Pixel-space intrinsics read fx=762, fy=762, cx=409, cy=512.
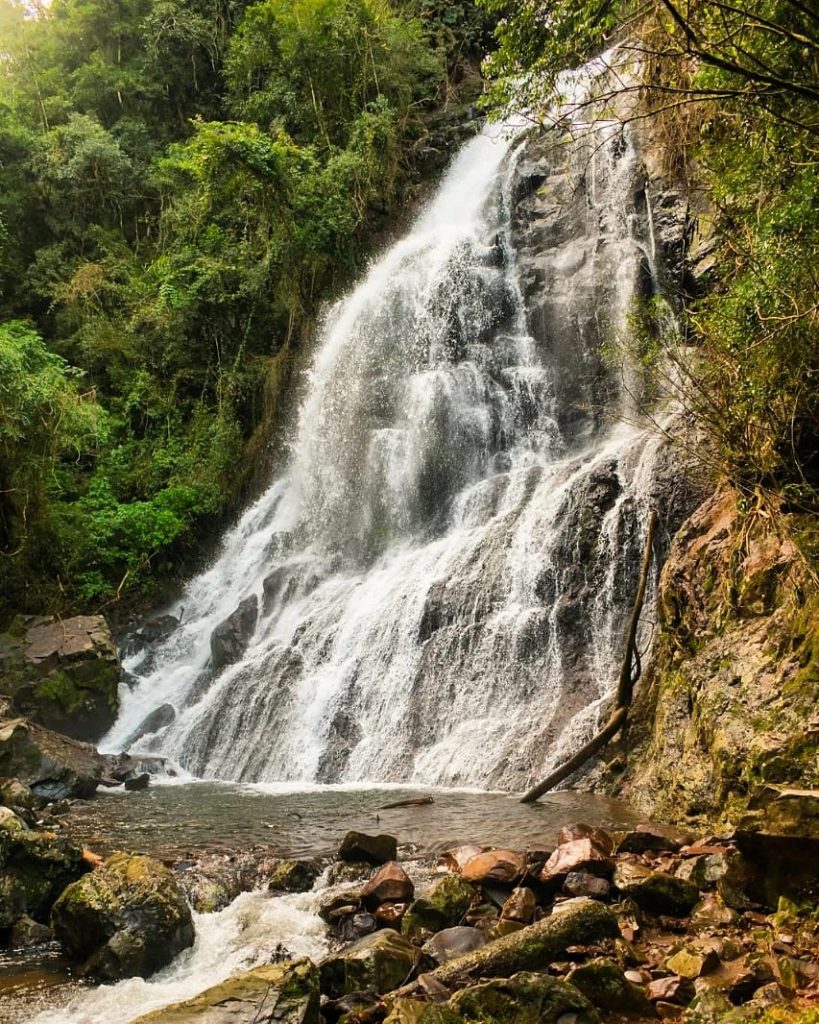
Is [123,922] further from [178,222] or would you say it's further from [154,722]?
[178,222]

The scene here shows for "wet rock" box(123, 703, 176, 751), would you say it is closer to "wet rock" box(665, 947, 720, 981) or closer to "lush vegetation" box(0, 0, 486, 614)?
"lush vegetation" box(0, 0, 486, 614)

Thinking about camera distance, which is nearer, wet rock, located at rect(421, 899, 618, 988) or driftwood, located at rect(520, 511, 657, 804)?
wet rock, located at rect(421, 899, 618, 988)

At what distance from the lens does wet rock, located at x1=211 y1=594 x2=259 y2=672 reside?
1497cm

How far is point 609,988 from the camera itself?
361 centimetres

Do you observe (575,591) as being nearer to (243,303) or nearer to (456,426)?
(456,426)

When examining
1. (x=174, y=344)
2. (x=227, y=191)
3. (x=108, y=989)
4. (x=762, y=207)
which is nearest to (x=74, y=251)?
(x=174, y=344)

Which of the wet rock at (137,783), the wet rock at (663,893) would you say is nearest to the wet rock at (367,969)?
the wet rock at (663,893)

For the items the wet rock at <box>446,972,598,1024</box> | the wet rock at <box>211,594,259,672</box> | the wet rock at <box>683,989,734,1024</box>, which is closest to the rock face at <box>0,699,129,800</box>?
the wet rock at <box>211,594,259,672</box>

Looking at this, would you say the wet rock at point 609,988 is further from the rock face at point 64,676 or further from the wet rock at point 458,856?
the rock face at point 64,676

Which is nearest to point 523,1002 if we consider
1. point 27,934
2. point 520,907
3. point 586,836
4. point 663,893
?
point 520,907

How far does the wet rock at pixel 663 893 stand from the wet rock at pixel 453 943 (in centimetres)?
98

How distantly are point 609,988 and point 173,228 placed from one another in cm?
2576

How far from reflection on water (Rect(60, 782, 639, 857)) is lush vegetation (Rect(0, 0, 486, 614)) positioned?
28.9ft

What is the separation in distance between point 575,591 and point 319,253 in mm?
14355
